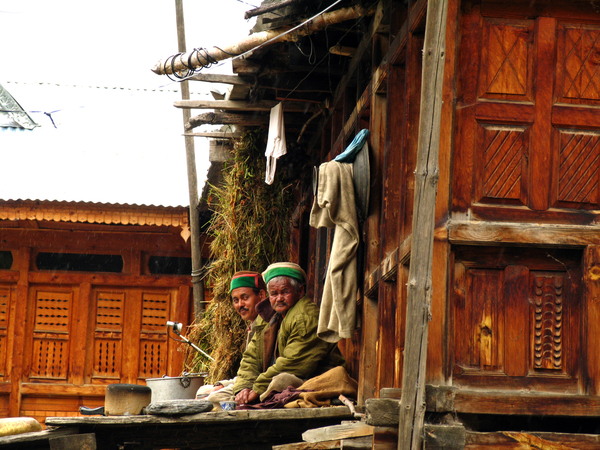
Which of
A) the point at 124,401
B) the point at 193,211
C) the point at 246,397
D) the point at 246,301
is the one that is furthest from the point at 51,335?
the point at 246,397

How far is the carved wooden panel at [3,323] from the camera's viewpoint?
42.2 ft

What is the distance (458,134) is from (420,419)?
1601mm

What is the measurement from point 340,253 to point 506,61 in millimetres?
2058

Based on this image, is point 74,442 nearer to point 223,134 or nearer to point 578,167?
point 578,167

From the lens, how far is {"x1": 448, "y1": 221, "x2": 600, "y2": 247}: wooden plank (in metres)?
4.99

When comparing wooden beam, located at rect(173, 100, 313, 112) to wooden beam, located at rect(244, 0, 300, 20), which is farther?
wooden beam, located at rect(173, 100, 313, 112)

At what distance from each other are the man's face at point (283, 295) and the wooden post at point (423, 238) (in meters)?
3.14

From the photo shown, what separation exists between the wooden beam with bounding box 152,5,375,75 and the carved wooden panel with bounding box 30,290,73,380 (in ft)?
18.5

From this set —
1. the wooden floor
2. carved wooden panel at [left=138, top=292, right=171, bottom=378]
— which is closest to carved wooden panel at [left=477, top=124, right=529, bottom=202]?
the wooden floor

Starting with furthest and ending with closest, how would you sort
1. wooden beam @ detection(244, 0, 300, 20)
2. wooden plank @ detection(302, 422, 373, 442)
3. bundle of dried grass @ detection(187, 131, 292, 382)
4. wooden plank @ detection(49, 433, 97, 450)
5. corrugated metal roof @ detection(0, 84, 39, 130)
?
corrugated metal roof @ detection(0, 84, 39, 130) < bundle of dried grass @ detection(187, 131, 292, 382) < wooden beam @ detection(244, 0, 300, 20) < wooden plank @ detection(49, 433, 97, 450) < wooden plank @ detection(302, 422, 373, 442)

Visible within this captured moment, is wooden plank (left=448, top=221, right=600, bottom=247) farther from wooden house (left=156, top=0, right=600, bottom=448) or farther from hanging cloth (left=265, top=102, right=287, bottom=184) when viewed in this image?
hanging cloth (left=265, top=102, right=287, bottom=184)

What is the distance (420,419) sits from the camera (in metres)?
4.62

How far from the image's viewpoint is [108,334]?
13.1 m

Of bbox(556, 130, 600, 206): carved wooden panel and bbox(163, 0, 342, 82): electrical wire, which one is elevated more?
bbox(163, 0, 342, 82): electrical wire
